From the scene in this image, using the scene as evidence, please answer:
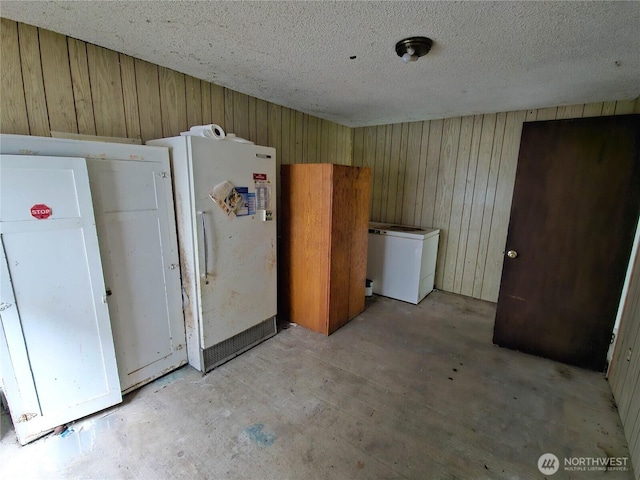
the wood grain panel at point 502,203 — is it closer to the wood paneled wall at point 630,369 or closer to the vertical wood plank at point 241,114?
the wood paneled wall at point 630,369

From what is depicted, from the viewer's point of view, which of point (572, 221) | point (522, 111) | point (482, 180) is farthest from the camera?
point (482, 180)

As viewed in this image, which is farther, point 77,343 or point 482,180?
point 482,180

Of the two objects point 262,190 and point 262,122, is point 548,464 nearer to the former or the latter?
Answer: point 262,190

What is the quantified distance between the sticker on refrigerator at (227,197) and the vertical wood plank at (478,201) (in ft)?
9.50

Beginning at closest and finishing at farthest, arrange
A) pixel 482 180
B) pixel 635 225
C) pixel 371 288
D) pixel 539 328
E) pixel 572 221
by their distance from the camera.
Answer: pixel 635 225 < pixel 572 221 < pixel 539 328 < pixel 482 180 < pixel 371 288

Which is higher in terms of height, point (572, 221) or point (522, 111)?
point (522, 111)

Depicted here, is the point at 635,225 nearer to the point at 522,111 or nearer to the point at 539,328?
the point at 539,328

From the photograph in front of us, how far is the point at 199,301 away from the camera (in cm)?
219

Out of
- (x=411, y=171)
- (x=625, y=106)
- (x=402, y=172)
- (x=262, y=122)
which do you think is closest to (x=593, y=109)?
(x=625, y=106)

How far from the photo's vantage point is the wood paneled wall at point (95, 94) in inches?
64.5

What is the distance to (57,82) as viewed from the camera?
1766 mm

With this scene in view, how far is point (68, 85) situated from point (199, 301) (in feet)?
5.25

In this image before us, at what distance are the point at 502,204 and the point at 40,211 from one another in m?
4.12

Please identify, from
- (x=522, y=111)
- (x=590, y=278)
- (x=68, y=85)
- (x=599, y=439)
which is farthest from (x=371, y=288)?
(x=68, y=85)
